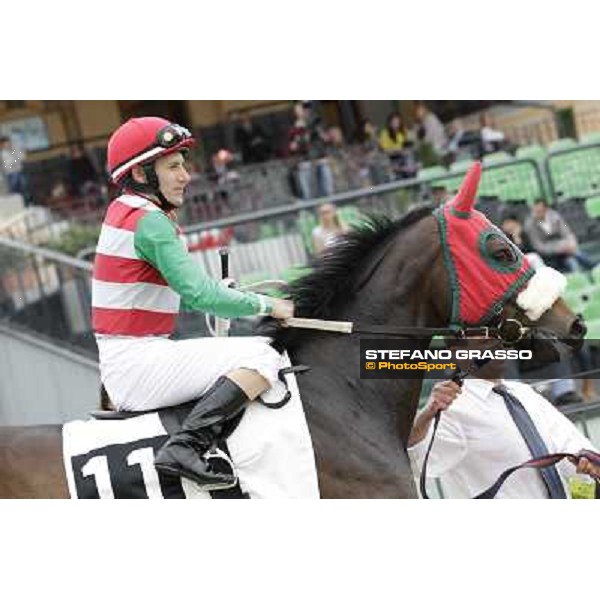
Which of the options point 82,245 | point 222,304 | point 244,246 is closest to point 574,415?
point 222,304

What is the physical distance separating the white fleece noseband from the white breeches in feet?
3.13

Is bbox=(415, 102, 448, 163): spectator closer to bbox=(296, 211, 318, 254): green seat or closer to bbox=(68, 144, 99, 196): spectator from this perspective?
bbox=(296, 211, 318, 254): green seat

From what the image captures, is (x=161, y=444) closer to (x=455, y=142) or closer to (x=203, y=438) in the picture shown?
(x=203, y=438)

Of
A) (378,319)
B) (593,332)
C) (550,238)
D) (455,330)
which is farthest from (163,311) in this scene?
(550,238)

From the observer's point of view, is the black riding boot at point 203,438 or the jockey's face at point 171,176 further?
the jockey's face at point 171,176

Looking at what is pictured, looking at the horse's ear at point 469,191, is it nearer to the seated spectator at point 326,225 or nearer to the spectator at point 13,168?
the seated spectator at point 326,225

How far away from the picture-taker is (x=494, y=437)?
5738 millimetres

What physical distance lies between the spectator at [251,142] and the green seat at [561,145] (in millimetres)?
2546

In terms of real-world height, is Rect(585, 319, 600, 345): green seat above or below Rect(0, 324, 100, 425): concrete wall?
below

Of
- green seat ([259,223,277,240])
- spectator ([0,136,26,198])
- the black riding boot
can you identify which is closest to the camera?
the black riding boot

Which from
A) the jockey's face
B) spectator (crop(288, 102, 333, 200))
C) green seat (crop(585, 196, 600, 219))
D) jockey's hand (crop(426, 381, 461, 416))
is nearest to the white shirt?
jockey's hand (crop(426, 381, 461, 416))

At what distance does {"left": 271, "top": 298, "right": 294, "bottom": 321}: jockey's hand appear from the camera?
5.38m

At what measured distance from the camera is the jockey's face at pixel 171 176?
5.36m

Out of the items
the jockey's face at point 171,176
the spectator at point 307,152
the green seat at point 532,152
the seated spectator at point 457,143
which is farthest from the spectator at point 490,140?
the jockey's face at point 171,176
